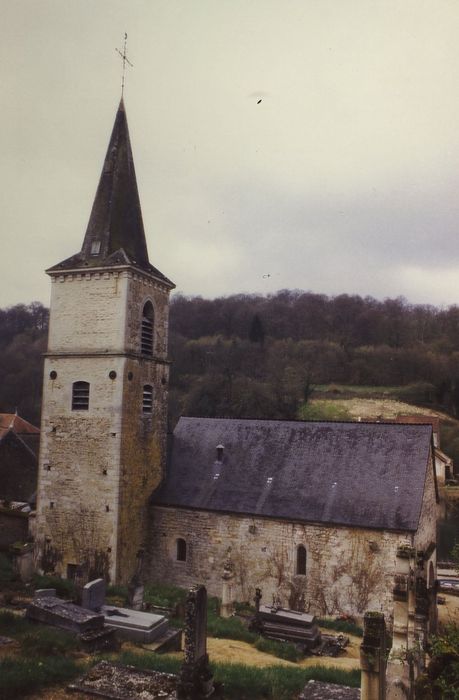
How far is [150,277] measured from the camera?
62.6ft

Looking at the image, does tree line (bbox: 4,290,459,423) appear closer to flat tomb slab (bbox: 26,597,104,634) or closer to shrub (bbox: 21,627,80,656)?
flat tomb slab (bbox: 26,597,104,634)

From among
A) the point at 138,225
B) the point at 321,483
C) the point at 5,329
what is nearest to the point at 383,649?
the point at 321,483

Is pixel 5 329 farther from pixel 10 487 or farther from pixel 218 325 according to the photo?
pixel 10 487

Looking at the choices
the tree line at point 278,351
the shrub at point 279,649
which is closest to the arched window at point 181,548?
the shrub at point 279,649

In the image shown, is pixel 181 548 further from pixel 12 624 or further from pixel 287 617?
pixel 12 624

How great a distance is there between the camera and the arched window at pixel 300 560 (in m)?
16.2

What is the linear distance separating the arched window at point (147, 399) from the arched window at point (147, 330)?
117cm

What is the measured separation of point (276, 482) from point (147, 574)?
5456mm

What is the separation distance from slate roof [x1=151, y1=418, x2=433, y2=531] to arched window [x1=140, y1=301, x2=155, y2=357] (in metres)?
3.71

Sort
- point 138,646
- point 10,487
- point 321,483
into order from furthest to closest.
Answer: point 10,487
point 321,483
point 138,646

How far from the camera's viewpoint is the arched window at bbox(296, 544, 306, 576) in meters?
16.2

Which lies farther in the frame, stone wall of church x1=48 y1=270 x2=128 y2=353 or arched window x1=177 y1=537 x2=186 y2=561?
arched window x1=177 y1=537 x2=186 y2=561

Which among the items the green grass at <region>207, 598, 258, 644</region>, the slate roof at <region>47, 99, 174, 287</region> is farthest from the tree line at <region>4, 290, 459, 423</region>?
the green grass at <region>207, 598, 258, 644</region>

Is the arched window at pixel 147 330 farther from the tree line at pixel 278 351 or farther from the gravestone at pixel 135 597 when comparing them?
the tree line at pixel 278 351
